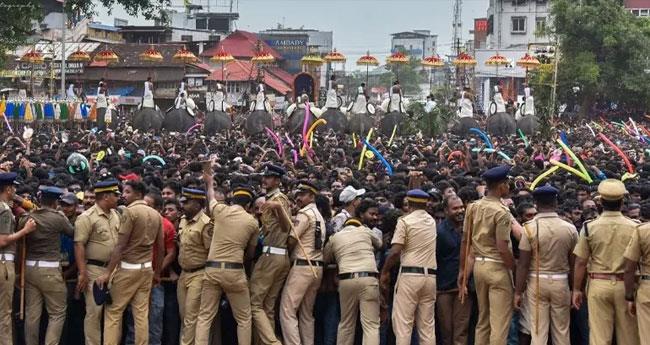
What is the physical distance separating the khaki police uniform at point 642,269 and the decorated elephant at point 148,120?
2813 cm

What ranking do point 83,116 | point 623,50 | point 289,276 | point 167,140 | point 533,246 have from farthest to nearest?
point 623,50, point 83,116, point 167,140, point 289,276, point 533,246

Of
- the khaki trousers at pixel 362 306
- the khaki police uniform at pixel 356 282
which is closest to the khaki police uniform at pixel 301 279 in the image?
the khaki police uniform at pixel 356 282

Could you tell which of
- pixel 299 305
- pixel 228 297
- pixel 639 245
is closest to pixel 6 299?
pixel 228 297

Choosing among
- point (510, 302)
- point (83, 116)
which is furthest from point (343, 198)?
point (83, 116)

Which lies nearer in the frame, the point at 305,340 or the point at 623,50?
the point at 305,340

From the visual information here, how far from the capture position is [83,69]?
211ft

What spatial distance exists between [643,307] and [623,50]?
49.5 m

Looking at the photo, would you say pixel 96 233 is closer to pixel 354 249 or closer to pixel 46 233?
pixel 46 233

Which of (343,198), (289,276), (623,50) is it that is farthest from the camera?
(623,50)

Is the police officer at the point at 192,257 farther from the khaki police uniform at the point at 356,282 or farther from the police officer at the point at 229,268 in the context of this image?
the khaki police uniform at the point at 356,282

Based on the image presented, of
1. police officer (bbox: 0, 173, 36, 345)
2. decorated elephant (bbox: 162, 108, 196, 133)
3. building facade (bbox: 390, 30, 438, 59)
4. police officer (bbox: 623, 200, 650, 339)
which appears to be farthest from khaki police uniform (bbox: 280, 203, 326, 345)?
building facade (bbox: 390, 30, 438, 59)

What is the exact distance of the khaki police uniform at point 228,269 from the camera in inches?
426

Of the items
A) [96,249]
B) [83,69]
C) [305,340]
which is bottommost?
[305,340]

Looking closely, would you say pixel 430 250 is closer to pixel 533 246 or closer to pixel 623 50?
pixel 533 246
